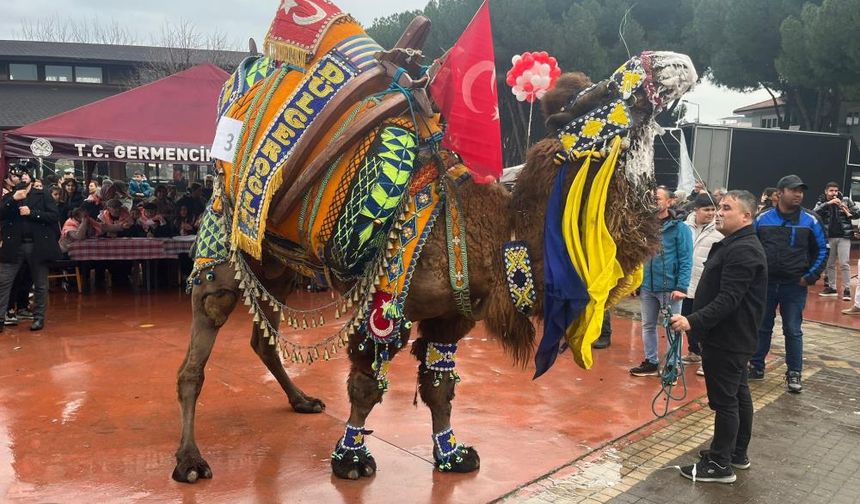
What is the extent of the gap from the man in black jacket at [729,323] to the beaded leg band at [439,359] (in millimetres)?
1391

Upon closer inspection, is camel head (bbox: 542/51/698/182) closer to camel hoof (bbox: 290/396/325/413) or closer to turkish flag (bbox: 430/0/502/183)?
turkish flag (bbox: 430/0/502/183)

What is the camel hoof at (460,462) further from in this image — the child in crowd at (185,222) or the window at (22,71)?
the window at (22,71)

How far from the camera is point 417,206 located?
3.43 meters

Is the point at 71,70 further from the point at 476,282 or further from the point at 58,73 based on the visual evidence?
the point at 476,282

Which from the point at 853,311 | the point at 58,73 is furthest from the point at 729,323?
the point at 58,73

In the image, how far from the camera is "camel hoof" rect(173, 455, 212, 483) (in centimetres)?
376

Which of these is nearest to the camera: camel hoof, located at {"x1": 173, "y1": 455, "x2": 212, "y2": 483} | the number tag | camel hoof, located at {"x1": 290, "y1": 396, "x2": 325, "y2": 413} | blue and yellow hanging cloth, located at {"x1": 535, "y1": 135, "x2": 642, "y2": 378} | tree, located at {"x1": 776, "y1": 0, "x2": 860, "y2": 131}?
blue and yellow hanging cloth, located at {"x1": 535, "y1": 135, "x2": 642, "y2": 378}

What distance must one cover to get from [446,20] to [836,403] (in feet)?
63.4

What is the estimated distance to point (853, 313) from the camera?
32.8ft

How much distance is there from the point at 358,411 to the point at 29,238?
5751 millimetres

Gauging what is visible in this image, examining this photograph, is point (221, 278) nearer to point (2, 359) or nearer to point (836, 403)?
point (2, 359)

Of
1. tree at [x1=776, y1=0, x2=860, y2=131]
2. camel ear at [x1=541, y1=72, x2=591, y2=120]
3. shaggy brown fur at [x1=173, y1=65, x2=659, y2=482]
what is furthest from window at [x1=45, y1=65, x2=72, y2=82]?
camel ear at [x1=541, y1=72, x2=591, y2=120]

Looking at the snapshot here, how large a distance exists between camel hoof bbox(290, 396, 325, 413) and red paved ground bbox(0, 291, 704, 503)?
57 millimetres

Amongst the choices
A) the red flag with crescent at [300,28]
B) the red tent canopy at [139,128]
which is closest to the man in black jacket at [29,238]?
the red tent canopy at [139,128]
